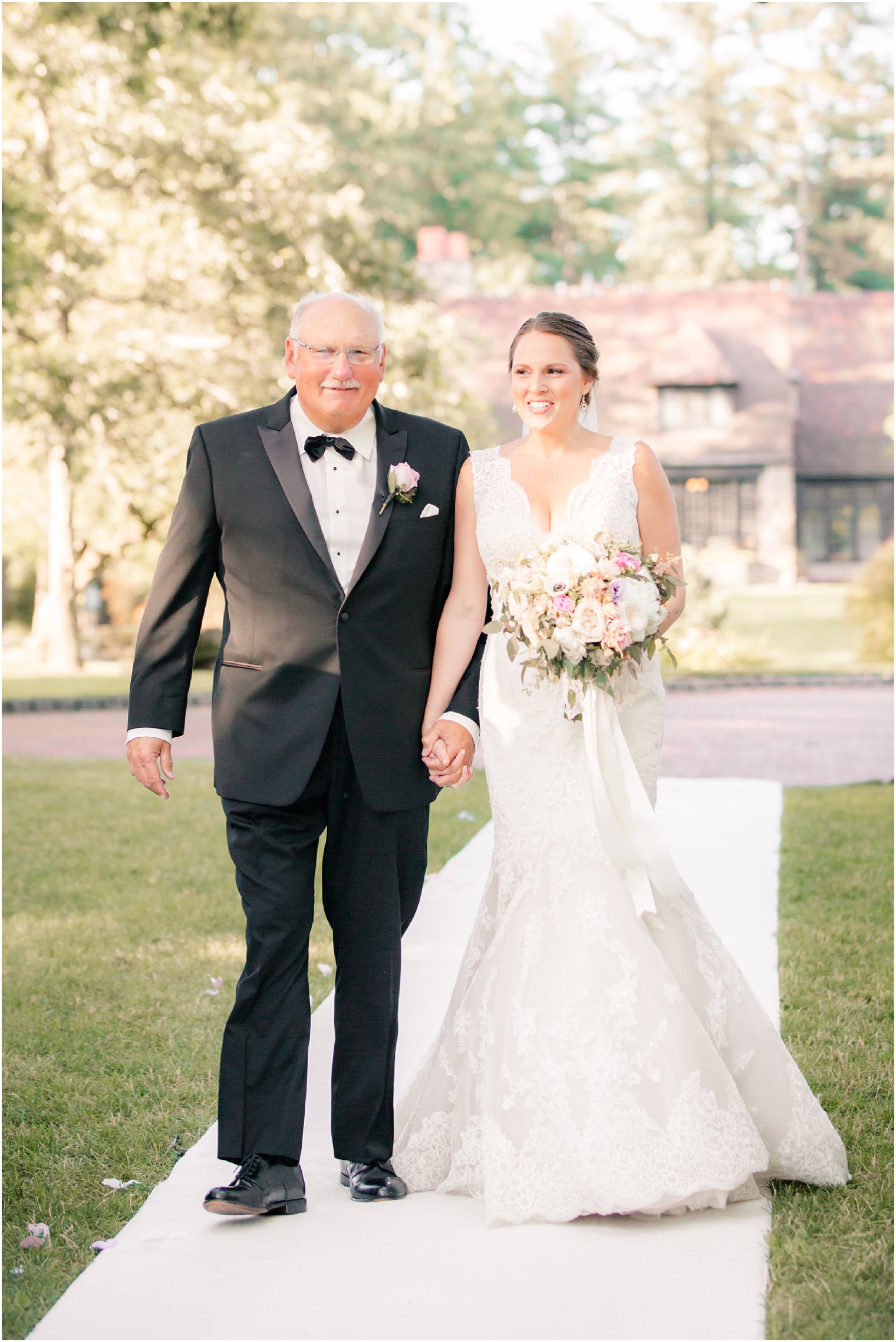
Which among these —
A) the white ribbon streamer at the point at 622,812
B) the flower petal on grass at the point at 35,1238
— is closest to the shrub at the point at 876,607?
the white ribbon streamer at the point at 622,812

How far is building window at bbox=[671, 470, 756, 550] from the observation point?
38.3 m

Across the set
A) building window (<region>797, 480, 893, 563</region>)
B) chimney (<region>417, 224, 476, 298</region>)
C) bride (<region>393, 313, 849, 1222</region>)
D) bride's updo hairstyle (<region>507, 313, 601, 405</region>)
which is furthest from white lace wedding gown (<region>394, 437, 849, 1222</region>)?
chimney (<region>417, 224, 476, 298</region>)

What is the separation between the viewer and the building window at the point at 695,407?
3853 cm

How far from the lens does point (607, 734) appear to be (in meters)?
4.10

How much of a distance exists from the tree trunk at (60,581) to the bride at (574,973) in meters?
20.2

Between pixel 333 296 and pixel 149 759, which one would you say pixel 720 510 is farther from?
pixel 149 759

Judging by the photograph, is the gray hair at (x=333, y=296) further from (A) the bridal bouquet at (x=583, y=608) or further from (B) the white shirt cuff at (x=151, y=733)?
(B) the white shirt cuff at (x=151, y=733)

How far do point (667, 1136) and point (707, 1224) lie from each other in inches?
9.8

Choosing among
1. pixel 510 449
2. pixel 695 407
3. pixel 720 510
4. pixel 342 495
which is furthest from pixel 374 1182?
pixel 695 407

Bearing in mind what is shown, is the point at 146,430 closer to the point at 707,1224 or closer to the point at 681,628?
the point at 681,628

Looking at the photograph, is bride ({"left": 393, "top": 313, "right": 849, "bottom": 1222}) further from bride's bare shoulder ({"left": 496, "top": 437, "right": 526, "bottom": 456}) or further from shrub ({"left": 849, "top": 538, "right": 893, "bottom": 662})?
shrub ({"left": 849, "top": 538, "right": 893, "bottom": 662})

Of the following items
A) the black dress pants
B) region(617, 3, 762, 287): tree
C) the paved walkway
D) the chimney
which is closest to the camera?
the black dress pants

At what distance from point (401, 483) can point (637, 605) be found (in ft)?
2.27

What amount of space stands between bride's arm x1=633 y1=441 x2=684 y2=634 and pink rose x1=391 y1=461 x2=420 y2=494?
2.13 feet
